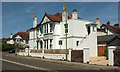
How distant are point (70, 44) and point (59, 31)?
3919mm

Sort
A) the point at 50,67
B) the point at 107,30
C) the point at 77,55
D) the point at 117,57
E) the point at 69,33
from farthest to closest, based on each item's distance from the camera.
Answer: the point at 107,30
the point at 69,33
the point at 77,55
the point at 117,57
the point at 50,67

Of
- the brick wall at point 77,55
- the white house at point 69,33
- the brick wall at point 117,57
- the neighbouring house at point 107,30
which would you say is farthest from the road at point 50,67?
the neighbouring house at point 107,30

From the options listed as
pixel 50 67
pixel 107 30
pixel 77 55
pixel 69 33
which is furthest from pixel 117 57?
pixel 107 30

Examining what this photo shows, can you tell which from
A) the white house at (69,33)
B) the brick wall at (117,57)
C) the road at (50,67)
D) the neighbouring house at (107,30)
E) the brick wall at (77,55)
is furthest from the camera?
the neighbouring house at (107,30)

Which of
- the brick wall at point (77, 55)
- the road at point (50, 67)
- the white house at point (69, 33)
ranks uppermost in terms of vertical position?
the white house at point (69, 33)

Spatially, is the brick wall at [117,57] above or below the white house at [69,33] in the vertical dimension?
below

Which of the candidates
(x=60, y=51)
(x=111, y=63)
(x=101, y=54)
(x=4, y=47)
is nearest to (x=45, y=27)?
(x=60, y=51)

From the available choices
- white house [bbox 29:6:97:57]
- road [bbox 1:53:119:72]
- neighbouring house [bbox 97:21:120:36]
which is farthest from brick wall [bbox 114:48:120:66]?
neighbouring house [bbox 97:21:120:36]

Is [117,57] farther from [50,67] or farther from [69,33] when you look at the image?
[69,33]

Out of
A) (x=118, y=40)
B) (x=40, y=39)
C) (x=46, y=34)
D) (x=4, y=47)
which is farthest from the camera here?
(x=4, y=47)

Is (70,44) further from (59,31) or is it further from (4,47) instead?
(4,47)

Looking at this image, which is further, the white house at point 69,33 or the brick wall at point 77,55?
the white house at point 69,33

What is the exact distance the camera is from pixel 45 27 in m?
31.5

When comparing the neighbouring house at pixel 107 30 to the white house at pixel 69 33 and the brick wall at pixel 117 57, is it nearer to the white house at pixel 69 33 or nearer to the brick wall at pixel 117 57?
the white house at pixel 69 33
